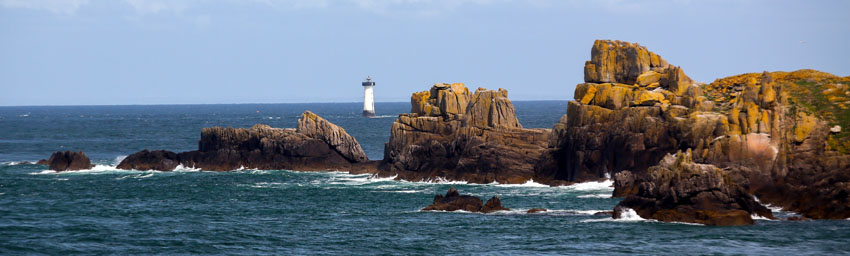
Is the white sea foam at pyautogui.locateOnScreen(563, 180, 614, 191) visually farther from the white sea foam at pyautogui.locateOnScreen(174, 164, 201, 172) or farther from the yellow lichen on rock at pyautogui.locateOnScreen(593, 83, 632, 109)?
the white sea foam at pyautogui.locateOnScreen(174, 164, 201, 172)

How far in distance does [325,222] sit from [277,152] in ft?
115

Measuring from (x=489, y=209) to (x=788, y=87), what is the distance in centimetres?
2373

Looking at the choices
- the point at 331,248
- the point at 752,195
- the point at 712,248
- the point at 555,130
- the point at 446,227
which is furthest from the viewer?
the point at 555,130

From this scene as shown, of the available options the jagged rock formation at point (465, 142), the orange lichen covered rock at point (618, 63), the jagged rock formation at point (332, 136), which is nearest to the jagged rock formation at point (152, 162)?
the jagged rock formation at point (332, 136)

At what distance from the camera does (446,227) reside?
5259cm

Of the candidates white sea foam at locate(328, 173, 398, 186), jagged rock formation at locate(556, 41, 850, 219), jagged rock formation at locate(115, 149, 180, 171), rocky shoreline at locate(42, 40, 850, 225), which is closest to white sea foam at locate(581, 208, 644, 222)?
rocky shoreline at locate(42, 40, 850, 225)

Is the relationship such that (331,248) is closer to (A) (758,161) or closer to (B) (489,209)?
(B) (489,209)

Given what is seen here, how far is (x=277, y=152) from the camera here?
9044 cm

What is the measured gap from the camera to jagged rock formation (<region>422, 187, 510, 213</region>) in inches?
2271

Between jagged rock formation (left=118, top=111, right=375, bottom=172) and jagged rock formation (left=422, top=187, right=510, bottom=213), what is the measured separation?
28.9 meters

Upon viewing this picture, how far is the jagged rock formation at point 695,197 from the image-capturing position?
50.2 metres

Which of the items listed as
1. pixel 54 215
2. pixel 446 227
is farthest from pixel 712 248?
pixel 54 215

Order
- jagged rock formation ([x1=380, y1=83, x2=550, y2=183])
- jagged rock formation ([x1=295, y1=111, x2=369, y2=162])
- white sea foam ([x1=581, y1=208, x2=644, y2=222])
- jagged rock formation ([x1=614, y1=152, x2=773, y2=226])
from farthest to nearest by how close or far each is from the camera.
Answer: jagged rock formation ([x1=295, y1=111, x2=369, y2=162]), jagged rock formation ([x1=380, y1=83, x2=550, y2=183]), white sea foam ([x1=581, y1=208, x2=644, y2=222]), jagged rock formation ([x1=614, y1=152, x2=773, y2=226])

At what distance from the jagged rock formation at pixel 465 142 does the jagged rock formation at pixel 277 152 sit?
6738mm
